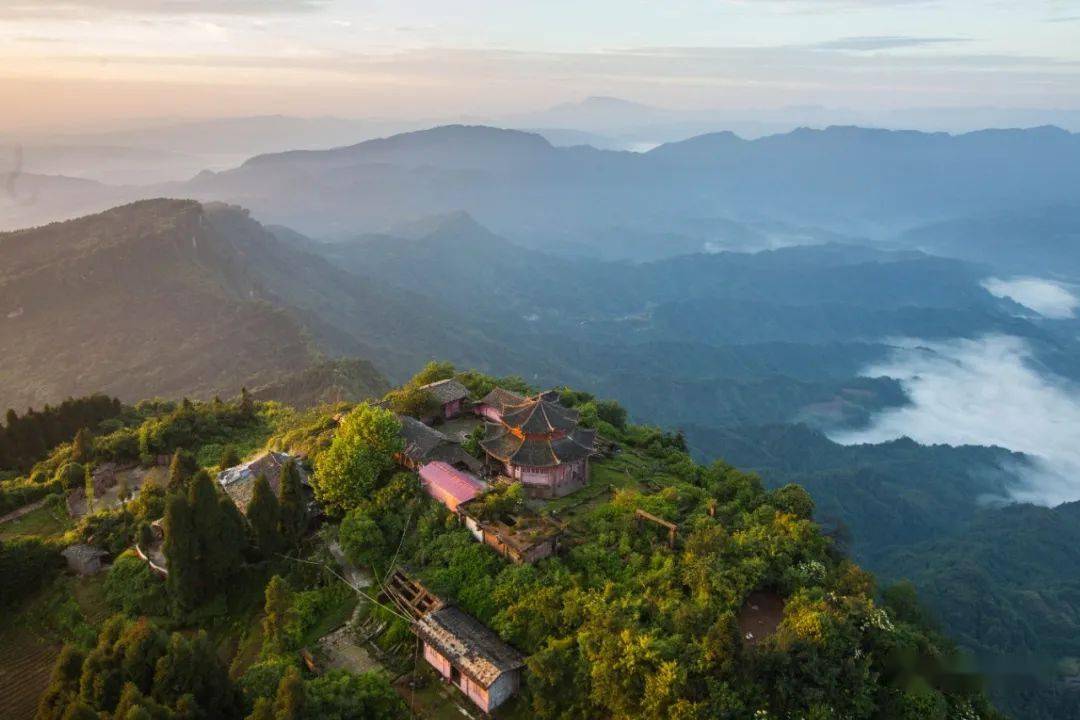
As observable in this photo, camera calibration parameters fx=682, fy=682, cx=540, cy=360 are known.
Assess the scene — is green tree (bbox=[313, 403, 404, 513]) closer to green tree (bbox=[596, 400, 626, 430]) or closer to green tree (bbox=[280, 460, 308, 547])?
green tree (bbox=[280, 460, 308, 547])

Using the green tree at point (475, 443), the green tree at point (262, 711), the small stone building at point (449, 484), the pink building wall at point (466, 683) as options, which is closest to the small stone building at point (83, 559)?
the small stone building at point (449, 484)

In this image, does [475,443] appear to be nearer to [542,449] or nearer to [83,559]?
[542,449]

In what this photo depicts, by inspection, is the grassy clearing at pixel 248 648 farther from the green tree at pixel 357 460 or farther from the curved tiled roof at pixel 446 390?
the curved tiled roof at pixel 446 390

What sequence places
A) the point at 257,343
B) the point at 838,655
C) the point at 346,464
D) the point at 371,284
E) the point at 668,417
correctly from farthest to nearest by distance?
1. the point at 371,284
2. the point at 668,417
3. the point at 257,343
4. the point at 346,464
5. the point at 838,655

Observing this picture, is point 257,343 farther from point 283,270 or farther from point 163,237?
point 283,270

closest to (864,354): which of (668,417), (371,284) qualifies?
(668,417)

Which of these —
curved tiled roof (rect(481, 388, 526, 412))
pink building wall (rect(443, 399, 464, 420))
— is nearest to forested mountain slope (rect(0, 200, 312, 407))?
pink building wall (rect(443, 399, 464, 420))

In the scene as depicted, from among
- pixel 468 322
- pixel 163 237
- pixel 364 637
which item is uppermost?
pixel 364 637
